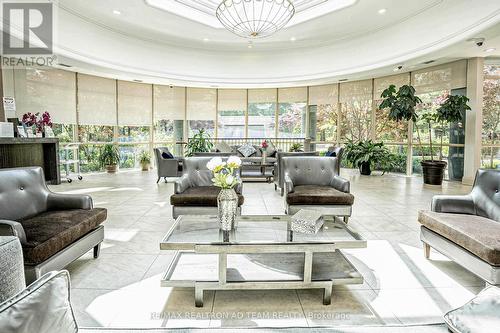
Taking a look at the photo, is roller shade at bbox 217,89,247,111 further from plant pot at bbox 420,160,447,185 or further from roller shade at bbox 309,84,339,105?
plant pot at bbox 420,160,447,185

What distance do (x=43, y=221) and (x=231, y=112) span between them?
10.1 meters

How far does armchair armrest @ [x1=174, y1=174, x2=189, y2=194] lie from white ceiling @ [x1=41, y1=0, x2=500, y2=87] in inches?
175

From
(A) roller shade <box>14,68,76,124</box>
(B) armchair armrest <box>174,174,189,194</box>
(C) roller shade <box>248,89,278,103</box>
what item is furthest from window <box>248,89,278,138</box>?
(B) armchair armrest <box>174,174,189,194</box>

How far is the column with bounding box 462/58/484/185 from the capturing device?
24.7 ft

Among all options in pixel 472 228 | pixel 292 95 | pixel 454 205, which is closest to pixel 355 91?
pixel 292 95

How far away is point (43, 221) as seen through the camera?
2.70 m

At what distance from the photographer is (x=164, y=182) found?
822cm

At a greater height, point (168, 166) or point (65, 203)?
point (168, 166)

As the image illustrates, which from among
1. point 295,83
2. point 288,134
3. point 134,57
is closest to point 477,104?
point 295,83

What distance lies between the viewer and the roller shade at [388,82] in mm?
9422

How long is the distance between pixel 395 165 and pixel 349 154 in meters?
1.49

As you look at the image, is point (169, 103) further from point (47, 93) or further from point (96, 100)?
point (47, 93)

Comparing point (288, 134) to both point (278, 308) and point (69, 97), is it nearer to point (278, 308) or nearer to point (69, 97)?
point (69, 97)

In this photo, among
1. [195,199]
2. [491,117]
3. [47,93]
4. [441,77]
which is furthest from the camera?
[47,93]
